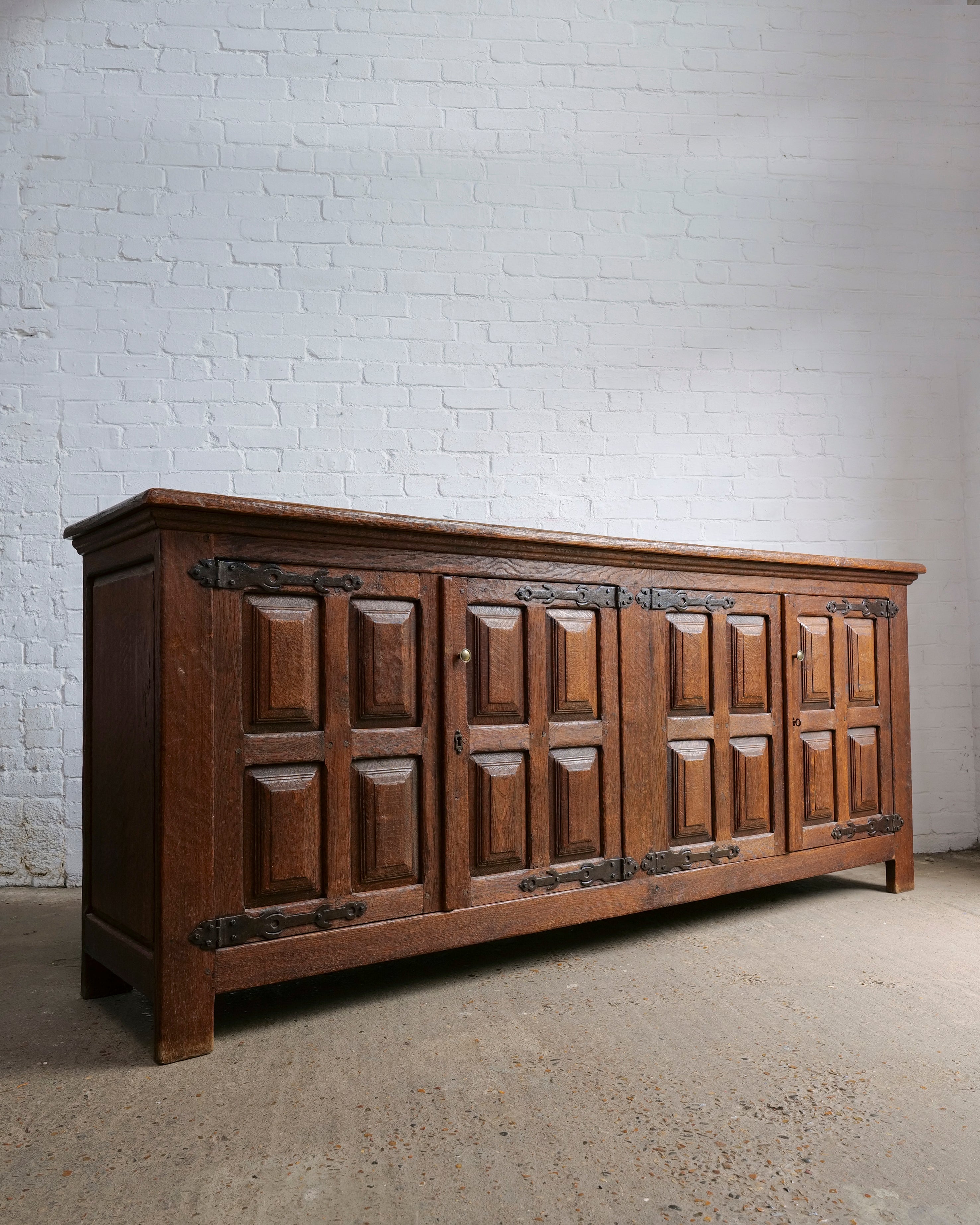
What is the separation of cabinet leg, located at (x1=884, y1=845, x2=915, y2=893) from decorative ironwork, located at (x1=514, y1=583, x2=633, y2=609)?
148cm

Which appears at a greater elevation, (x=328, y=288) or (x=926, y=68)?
(x=926, y=68)

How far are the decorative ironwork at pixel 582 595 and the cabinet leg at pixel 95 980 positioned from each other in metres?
1.35

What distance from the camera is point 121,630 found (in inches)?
77.6

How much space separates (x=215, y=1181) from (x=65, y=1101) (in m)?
0.44

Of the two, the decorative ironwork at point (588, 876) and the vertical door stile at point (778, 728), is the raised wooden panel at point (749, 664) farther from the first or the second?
the decorative ironwork at point (588, 876)

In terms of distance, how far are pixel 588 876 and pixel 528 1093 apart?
0.79m

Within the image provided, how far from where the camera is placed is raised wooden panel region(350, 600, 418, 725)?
199 centimetres

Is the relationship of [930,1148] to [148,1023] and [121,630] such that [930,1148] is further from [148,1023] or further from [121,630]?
[121,630]

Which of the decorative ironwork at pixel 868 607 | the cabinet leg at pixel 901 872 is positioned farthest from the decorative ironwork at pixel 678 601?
the cabinet leg at pixel 901 872

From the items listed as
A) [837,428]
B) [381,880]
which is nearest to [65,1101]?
[381,880]

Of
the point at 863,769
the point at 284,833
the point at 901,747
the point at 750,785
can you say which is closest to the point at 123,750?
the point at 284,833

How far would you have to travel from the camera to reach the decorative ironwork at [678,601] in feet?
8.10

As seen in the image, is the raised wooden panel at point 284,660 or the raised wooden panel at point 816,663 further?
the raised wooden panel at point 816,663

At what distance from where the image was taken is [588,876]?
2.30m
